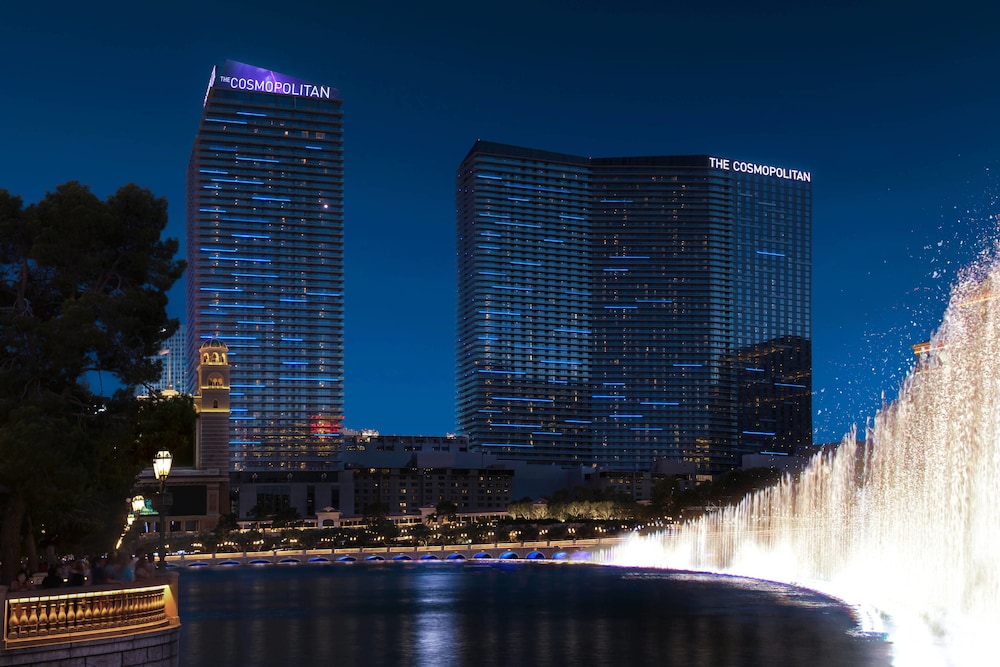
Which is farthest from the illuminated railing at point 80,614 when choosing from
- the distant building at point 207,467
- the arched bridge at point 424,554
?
the distant building at point 207,467

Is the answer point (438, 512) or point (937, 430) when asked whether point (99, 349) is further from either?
point (438, 512)

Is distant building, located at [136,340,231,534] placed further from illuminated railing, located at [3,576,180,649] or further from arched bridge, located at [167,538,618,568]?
illuminated railing, located at [3,576,180,649]

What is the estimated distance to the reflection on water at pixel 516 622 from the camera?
150ft

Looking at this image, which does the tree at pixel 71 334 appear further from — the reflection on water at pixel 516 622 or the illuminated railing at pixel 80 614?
the reflection on water at pixel 516 622

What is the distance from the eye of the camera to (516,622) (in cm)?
6112

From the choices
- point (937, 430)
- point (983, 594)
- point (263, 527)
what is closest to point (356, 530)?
point (263, 527)

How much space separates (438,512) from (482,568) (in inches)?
2527

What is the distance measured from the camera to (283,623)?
199 ft

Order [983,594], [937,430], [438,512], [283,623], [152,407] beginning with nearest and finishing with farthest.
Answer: [152,407] < [983,594] < [937,430] < [283,623] < [438,512]

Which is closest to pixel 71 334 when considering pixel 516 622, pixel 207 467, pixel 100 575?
pixel 100 575

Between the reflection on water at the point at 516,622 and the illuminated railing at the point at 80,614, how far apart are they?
19.8m

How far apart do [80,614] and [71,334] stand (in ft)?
25.8

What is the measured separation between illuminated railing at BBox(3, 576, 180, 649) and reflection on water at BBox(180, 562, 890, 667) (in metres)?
19.8

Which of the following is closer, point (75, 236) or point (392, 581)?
point (75, 236)
